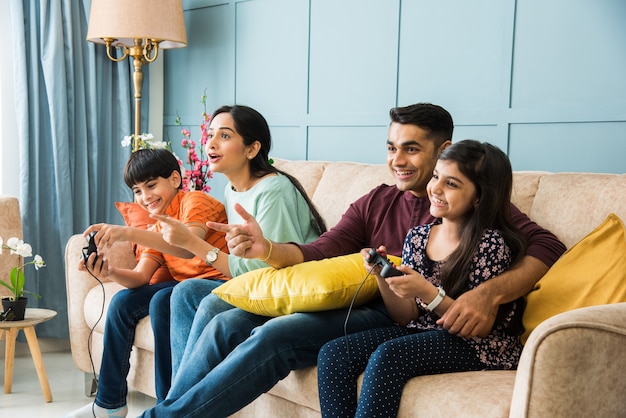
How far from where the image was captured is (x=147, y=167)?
2.65 metres

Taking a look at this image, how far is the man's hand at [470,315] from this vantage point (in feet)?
5.95

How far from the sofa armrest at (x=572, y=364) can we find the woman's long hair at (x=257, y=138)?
116cm

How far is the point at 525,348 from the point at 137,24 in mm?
2549

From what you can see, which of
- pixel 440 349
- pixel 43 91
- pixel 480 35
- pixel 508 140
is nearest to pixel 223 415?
pixel 440 349

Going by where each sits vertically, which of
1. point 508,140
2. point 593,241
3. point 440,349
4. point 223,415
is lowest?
point 223,415

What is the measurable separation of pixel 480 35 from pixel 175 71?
6.20 ft

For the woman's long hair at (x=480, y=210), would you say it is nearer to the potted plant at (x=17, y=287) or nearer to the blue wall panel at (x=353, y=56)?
the blue wall panel at (x=353, y=56)

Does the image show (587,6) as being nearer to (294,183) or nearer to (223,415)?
(294,183)

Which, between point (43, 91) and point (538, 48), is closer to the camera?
point (538, 48)

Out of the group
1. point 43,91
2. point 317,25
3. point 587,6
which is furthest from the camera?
point 43,91

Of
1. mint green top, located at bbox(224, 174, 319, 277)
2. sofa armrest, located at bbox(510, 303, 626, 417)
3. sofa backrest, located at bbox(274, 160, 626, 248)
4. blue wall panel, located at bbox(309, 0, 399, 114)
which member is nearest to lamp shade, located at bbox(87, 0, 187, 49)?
blue wall panel, located at bbox(309, 0, 399, 114)

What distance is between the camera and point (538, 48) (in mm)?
2695

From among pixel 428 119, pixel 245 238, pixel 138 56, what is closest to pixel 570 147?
pixel 428 119

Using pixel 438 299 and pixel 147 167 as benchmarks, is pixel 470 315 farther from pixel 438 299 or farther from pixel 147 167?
pixel 147 167
